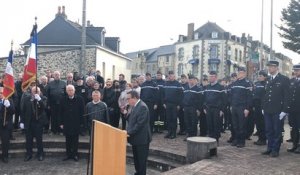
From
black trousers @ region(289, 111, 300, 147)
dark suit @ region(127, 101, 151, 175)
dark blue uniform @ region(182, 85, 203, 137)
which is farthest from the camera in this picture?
dark blue uniform @ region(182, 85, 203, 137)

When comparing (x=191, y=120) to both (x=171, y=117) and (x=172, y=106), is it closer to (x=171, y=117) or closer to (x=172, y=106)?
(x=171, y=117)

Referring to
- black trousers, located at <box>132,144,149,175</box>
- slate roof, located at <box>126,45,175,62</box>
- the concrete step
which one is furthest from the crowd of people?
slate roof, located at <box>126,45,175,62</box>

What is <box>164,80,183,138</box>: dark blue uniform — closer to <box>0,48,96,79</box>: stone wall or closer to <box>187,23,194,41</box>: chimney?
<box>0,48,96,79</box>: stone wall

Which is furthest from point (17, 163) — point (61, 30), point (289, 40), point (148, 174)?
point (61, 30)

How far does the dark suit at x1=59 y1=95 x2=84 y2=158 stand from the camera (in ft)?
32.2

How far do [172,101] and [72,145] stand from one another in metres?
3.34

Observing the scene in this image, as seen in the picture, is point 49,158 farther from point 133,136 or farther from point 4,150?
point 133,136

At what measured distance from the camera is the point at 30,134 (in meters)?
9.97

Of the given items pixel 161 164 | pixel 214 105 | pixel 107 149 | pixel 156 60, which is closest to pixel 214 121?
pixel 214 105

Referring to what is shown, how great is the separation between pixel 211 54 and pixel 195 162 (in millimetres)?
57994

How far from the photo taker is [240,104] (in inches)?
384

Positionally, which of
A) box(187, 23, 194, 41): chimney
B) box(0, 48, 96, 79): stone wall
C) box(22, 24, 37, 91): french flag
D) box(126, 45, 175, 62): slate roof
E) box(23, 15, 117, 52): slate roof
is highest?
box(187, 23, 194, 41): chimney

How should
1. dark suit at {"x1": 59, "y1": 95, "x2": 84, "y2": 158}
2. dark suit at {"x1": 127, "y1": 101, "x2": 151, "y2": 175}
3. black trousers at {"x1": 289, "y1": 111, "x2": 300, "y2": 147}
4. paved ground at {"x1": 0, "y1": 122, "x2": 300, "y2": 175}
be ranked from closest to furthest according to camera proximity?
dark suit at {"x1": 127, "y1": 101, "x2": 151, "y2": 175} < paved ground at {"x1": 0, "y1": 122, "x2": 300, "y2": 175} < black trousers at {"x1": 289, "y1": 111, "x2": 300, "y2": 147} < dark suit at {"x1": 59, "y1": 95, "x2": 84, "y2": 158}

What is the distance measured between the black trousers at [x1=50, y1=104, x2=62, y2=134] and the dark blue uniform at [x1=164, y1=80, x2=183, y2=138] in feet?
11.4
